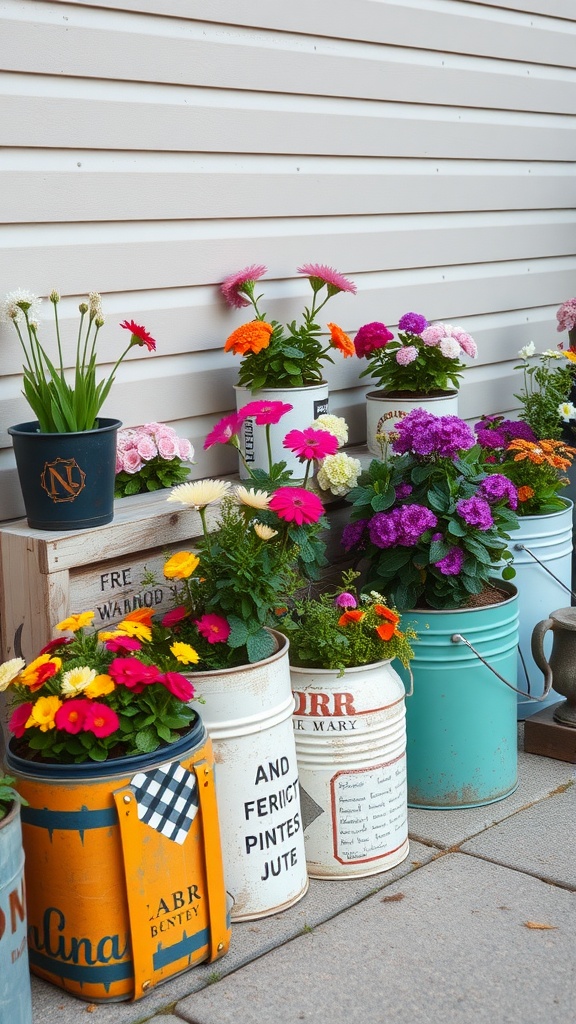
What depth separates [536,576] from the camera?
3.90 metres

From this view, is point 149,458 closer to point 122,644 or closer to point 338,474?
point 338,474

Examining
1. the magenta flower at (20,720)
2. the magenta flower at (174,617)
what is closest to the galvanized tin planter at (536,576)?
the magenta flower at (174,617)

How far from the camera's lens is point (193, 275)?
341 centimetres

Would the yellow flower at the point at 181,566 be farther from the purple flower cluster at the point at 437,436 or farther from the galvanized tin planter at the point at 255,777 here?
the purple flower cluster at the point at 437,436

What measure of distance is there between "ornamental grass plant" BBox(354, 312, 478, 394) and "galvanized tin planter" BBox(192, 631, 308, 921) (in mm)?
1426

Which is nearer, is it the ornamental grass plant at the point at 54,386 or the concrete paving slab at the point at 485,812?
the ornamental grass plant at the point at 54,386

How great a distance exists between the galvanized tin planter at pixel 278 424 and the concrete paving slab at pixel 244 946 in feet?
3.91

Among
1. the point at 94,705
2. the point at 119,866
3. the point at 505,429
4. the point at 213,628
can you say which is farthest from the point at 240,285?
the point at 119,866

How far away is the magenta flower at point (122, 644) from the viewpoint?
8.19 ft

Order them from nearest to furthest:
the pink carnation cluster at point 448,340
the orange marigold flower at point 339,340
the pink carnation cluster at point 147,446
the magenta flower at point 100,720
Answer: the magenta flower at point 100,720 < the pink carnation cluster at point 147,446 < the orange marigold flower at point 339,340 < the pink carnation cluster at point 448,340

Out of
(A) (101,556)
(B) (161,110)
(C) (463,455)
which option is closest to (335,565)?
(C) (463,455)

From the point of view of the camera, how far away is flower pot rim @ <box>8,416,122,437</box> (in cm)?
267

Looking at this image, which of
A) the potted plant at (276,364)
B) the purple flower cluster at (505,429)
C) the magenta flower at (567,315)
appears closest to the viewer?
the potted plant at (276,364)

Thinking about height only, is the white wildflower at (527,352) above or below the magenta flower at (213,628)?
above
